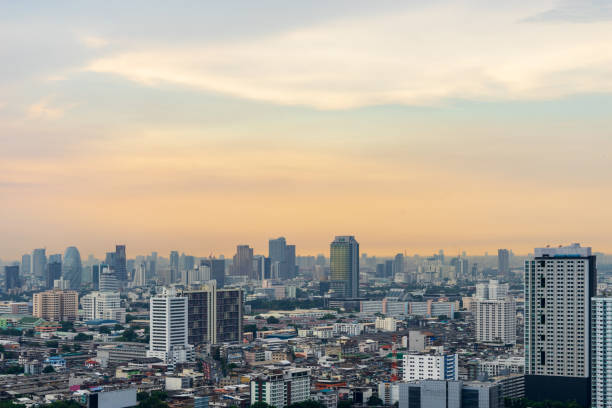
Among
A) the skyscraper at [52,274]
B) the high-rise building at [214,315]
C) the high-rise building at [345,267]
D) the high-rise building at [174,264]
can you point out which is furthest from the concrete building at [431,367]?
the high-rise building at [174,264]

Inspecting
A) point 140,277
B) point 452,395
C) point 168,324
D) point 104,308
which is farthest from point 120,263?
point 452,395

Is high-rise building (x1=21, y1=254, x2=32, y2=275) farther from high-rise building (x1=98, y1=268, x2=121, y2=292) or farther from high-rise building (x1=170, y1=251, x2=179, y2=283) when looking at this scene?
high-rise building (x1=98, y1=268, x2=121, y2=292)

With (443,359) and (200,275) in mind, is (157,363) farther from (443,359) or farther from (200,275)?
(200,275)

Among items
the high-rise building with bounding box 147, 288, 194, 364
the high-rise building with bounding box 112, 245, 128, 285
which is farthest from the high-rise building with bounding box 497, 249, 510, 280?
the high-rise building with bounding box 147, 288, 194, 364

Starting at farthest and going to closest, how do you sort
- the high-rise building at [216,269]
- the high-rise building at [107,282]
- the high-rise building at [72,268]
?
the high-rise building at [72,268], the high-rise building at [216,269], the high-rise building at [107,282]

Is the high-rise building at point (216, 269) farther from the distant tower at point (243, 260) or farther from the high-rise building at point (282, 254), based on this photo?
the high-rise building at point (282, 254)

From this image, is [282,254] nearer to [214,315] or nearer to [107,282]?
[107,282]
